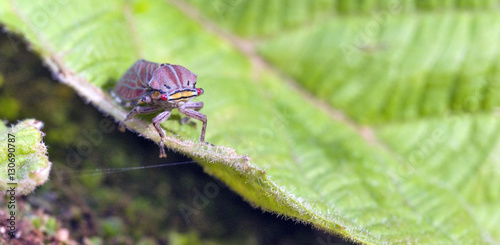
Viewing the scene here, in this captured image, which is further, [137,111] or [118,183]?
[118,183]

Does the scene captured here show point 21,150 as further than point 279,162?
No

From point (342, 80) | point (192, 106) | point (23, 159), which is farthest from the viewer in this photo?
point (342, 80)

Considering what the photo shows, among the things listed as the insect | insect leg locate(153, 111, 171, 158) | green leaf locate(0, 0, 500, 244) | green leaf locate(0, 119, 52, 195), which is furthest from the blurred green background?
green leaf locate(0, 119, 52, 195)

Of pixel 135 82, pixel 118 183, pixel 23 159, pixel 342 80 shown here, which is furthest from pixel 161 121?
pixel 342 80

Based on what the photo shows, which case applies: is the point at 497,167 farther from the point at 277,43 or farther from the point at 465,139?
the point at 277,43

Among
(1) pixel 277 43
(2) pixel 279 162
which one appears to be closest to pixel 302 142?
(2) pixel 279 162

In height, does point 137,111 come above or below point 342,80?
below

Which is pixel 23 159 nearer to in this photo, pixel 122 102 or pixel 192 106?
pixel 122 102
